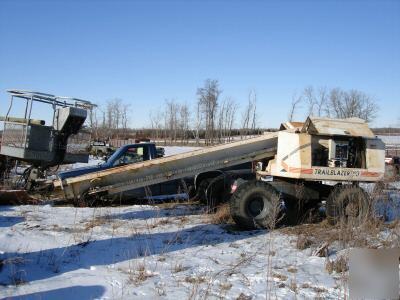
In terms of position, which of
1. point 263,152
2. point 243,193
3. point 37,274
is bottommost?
point 37,274

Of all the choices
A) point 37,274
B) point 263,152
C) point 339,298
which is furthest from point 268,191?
point 37,274

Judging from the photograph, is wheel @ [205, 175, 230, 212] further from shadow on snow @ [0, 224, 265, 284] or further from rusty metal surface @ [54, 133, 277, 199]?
shadow on snow @ [0, 224, 265, 284]

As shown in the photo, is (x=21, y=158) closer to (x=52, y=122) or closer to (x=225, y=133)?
(x=52, y=122)

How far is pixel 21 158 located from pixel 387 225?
9074 mm

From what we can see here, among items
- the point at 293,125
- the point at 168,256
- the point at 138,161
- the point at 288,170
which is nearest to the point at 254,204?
the point at 288,170

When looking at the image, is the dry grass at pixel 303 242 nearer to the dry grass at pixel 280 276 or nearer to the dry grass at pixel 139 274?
the dry grass at pixel 280 276

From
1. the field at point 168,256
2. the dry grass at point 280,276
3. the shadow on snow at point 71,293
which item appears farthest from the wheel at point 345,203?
the shadow on snow at point 71,293

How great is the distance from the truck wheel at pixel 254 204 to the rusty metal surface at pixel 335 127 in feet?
4.89

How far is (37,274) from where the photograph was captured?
5.67 meters

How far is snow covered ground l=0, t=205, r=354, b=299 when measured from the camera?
5.21 m

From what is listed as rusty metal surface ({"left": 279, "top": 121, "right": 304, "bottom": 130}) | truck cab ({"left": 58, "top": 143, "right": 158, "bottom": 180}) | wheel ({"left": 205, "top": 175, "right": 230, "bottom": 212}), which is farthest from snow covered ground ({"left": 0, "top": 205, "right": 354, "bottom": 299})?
truck cab ({"left": 58, "top": 143, "right": 158, "bottom": 180})

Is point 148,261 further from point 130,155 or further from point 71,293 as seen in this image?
point 130,155

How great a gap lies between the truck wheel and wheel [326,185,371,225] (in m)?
1.12

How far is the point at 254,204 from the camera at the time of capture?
28.8 feet
